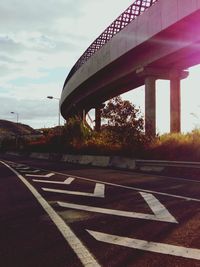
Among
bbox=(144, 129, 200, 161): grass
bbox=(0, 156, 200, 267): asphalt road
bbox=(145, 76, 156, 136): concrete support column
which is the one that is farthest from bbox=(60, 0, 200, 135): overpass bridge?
bbox=(0, 156, 200, 267): asphalt road

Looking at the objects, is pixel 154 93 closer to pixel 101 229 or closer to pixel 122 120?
pixel 122 120

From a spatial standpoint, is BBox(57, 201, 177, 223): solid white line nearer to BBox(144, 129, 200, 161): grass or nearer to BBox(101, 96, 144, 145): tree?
BBox(144, 129, 200, 161): grass

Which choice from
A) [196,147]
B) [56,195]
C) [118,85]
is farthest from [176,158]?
[118,85]

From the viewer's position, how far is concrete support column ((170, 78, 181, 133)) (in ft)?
113

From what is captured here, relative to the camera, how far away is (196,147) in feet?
69.2

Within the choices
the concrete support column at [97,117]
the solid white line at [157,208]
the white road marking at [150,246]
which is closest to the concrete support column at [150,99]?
the solid white line at [157,208]

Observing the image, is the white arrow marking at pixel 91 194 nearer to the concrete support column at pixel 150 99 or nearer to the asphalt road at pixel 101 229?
the asphalt road at pixel 101 229

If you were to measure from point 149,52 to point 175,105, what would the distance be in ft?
15.4

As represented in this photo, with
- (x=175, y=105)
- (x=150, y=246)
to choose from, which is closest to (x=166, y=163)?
(x=150, y=246)

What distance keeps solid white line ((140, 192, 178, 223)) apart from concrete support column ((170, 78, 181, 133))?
24.2 m

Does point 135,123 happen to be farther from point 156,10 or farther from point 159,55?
point 156,10

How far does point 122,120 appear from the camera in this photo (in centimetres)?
3978

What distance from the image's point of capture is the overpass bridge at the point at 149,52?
88.8 ft

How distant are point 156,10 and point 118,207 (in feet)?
73.1
